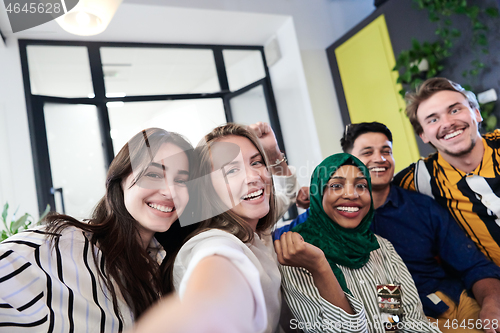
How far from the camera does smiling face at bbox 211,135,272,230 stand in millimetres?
803

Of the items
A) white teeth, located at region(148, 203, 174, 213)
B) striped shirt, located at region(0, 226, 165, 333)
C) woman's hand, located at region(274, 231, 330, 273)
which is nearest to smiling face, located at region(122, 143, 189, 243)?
white teeth, located at region(148, 203, 174, 213)

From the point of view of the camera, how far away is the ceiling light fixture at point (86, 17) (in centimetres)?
69

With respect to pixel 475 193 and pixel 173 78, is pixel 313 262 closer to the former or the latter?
pixel 475 193

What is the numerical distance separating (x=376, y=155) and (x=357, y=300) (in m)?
0.70

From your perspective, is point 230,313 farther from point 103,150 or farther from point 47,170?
point 47,170

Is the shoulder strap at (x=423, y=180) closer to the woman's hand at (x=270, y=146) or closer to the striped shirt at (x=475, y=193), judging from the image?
the striped shirt at (x=475, y=193)

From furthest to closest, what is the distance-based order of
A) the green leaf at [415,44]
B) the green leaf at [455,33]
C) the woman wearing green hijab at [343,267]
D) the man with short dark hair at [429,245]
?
the green leaf at [415,44]
the green leaf at [455,33]
the man with short dark hair at [429,245]
the woman wearing green hijab at [343,267]

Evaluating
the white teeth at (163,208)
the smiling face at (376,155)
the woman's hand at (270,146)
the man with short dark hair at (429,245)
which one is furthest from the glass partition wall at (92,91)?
the white teeth at (163,208)

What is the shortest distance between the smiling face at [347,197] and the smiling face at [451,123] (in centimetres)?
47

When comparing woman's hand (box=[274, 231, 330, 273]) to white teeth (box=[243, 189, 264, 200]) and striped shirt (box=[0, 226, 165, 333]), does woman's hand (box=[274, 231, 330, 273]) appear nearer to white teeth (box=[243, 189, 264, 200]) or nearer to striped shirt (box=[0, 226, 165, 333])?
white teeth (box=[243, 189, 264, 200])

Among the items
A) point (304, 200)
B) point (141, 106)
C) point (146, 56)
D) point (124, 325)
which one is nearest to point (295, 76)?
point (146, 56)

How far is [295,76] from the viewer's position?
3340 mm

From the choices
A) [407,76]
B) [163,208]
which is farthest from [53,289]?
[407,76]

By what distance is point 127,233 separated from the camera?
0.81 m
